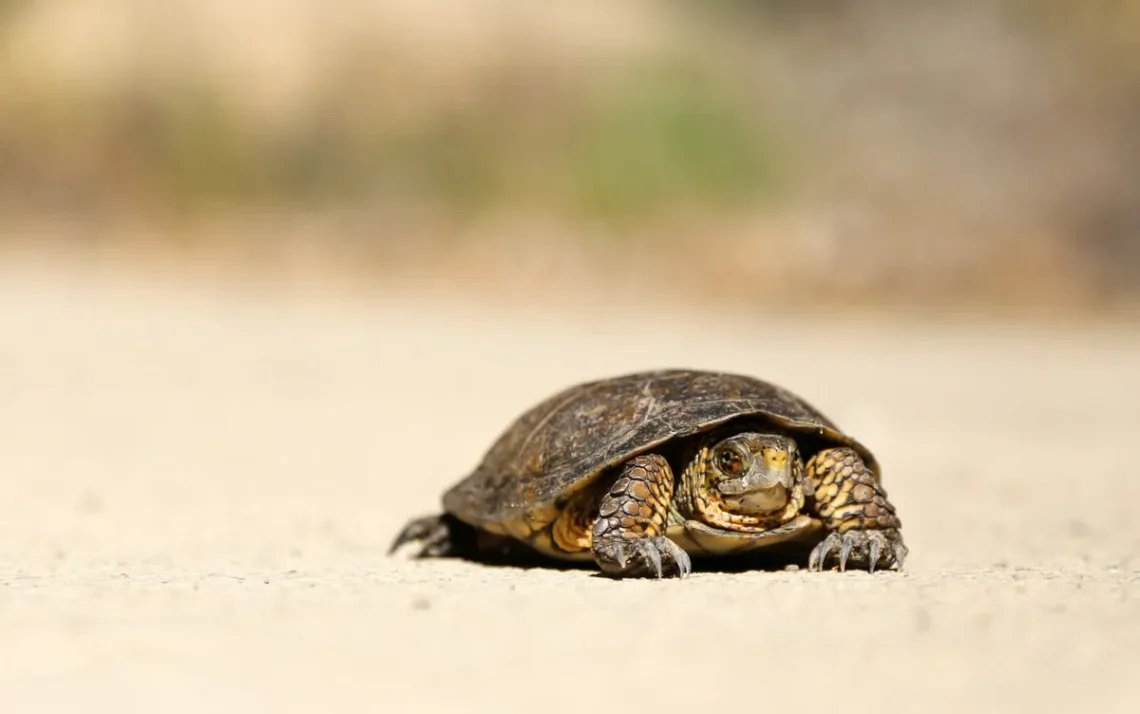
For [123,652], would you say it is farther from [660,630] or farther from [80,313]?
[80,313]

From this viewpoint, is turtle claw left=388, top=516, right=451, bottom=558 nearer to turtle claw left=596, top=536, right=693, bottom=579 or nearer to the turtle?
the turtle

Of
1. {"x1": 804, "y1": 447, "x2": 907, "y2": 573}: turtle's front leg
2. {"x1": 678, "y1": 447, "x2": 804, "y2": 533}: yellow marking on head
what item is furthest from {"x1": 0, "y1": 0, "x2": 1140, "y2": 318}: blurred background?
{"x1": 678, "y1": 447, "x2": 804, "y2": 533}: yellow marking on head

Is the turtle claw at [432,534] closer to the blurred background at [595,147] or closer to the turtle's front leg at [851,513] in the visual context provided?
the turtle's front leg at [851,513]

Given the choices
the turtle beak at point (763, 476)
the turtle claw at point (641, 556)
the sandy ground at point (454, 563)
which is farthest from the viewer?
the turtle beak at point (763, 476)

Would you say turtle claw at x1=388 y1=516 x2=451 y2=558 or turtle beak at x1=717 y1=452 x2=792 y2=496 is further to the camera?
turtle claw at x1=388 y1=516 x2=451 y2=558

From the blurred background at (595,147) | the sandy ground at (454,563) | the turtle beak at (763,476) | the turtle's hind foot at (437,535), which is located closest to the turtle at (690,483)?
the turtle beak at (763,476)

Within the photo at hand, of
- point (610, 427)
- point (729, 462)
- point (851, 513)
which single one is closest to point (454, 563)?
point (610, 427)

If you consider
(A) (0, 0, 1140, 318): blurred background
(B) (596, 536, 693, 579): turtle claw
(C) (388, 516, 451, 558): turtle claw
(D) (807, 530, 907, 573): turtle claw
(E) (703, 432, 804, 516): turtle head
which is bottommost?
(C) (388, 516, 451, 558): turtle claw

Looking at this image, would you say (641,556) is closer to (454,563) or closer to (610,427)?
(610,427)
